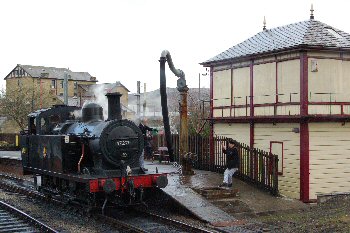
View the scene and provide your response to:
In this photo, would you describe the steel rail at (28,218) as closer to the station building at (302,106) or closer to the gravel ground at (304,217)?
the gravel ground at (304,217)

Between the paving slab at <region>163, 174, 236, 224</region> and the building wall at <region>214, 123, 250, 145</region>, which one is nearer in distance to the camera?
the paving slab at <region>163, 174, 236, 224</region>

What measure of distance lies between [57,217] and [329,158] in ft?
30.2

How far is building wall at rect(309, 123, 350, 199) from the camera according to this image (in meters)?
16.2

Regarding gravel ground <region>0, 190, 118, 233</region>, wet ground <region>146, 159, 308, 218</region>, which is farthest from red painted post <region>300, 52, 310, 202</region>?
gravel ground <region>0, 190, 118, 233</region>

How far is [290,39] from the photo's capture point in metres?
17.3

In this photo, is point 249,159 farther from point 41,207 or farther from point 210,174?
point 41,207

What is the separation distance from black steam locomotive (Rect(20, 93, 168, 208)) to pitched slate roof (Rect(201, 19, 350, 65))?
6.62 metres

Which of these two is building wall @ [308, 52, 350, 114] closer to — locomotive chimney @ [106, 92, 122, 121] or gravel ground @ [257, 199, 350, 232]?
gravel ground @ [257, 199, 350, 232]

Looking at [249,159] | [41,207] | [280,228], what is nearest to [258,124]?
[249,159]

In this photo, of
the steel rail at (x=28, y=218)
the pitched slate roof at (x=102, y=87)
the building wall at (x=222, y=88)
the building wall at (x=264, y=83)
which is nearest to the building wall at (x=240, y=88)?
the building wall at (x=222, y=88)

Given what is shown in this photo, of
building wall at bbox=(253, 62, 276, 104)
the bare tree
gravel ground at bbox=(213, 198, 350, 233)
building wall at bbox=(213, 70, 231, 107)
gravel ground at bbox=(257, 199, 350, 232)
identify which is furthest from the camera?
the bare tree

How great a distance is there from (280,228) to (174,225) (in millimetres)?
2538

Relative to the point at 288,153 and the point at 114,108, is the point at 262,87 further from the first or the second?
the point at 114,108

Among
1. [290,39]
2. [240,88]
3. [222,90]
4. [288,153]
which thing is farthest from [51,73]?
[288,153]
